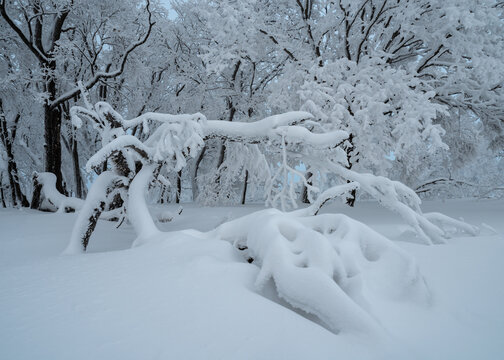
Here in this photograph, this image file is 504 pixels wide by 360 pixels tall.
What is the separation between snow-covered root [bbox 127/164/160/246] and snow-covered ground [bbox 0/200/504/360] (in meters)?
0.80

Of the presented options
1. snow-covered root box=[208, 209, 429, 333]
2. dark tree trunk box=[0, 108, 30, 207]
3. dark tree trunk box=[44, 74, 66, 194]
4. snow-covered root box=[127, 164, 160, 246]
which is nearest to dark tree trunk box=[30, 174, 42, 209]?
dark tree trunk box=[44, 74, 66, 194]

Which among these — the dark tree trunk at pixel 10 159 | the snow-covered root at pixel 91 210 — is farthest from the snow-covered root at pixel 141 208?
the dark tree trunk at pixel 10 159

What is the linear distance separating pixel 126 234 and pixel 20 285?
377cm

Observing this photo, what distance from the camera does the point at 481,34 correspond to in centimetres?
659

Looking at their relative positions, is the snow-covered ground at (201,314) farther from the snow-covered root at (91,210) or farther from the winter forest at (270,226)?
the snow-covered root at (91,210)

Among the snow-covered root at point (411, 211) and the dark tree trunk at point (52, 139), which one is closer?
the snow-covered root at point (411, 211)

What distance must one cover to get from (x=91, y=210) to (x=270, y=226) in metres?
Result: 3.01

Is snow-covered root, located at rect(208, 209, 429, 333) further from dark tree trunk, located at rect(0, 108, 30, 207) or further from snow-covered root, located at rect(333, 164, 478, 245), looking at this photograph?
dark tree trunk, located at rect(0, 108, 30, 207)

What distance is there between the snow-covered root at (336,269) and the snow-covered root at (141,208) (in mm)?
1509

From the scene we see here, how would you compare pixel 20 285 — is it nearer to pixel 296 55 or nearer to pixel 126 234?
pixel 126 234

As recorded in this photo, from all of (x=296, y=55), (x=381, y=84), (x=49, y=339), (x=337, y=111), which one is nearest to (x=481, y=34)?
(x=381, y=84)

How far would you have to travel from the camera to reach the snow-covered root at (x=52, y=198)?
7.73 meters

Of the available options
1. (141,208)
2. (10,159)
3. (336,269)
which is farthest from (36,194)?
(336,269)

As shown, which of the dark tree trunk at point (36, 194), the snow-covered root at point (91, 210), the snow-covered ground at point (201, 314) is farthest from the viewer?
the dark tree trunk at point (36, 194)
